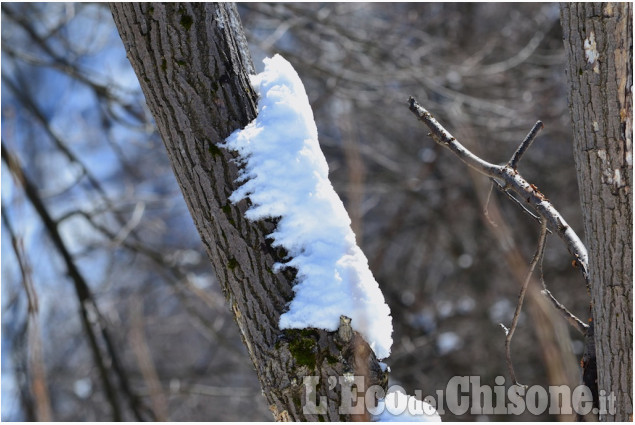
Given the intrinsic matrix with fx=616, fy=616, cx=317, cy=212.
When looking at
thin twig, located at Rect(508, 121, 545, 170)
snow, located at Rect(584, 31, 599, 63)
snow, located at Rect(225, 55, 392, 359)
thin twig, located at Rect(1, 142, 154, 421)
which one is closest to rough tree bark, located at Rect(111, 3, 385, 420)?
snow, located at Rect(225, 55, 392, 359)

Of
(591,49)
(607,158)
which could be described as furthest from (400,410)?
(591,49)

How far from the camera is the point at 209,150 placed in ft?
5.05

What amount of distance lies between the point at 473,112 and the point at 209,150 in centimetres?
437

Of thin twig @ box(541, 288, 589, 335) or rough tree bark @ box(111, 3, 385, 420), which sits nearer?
rough tree bark @ box(111, 3, 385, 420)

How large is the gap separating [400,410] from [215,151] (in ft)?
2.57

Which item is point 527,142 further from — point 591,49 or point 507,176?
point 591,49

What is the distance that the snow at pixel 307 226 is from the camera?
1.48m

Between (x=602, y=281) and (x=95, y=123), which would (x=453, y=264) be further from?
(x=602, y=281)

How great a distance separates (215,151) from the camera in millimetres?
1540

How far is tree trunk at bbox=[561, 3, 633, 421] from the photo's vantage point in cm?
140

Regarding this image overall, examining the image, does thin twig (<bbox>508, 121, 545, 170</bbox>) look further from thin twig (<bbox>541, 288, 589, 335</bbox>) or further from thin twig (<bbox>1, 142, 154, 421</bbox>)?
thin twig (<bbox>1, 142, 154, 421</bbox>)

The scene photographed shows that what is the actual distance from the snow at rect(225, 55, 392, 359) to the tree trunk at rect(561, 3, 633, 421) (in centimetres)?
53

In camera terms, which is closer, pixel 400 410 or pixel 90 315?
pixel 400 410

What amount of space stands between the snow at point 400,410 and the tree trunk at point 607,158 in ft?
1.47
